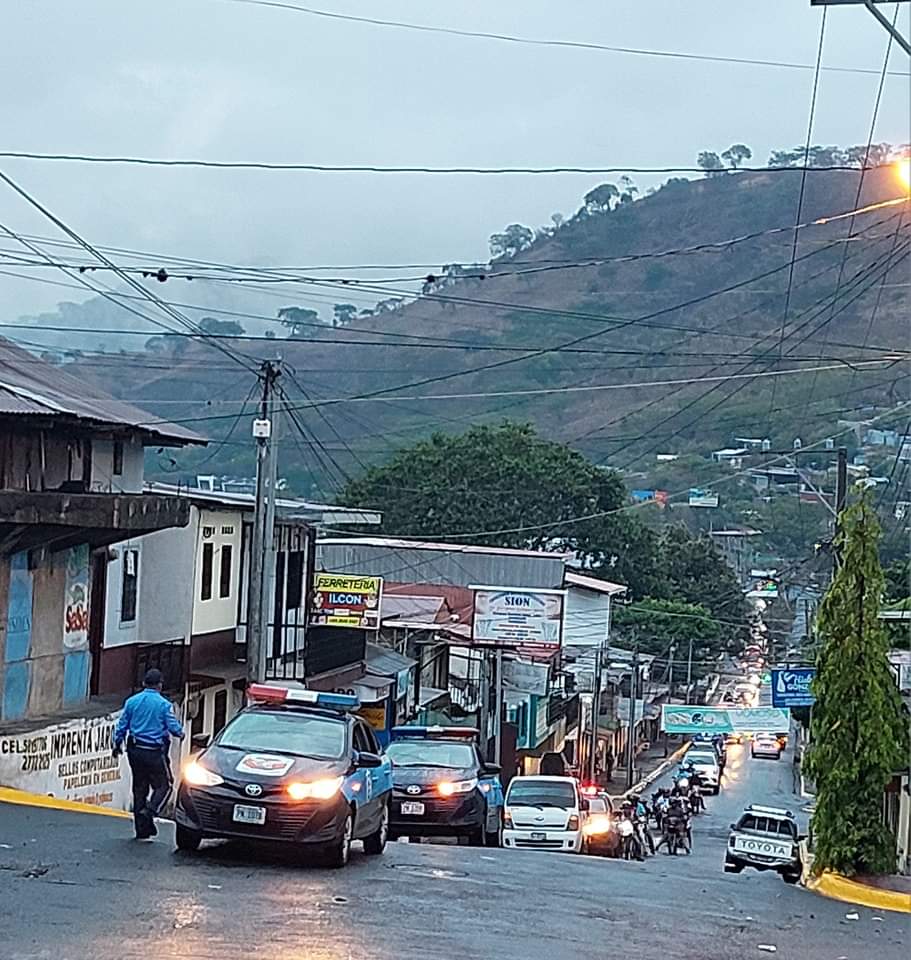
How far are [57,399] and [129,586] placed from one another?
7558mm

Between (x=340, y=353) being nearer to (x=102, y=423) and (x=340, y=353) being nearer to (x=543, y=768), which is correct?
(x=543, y=768)

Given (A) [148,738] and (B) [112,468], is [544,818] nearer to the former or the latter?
(B) [112,468]

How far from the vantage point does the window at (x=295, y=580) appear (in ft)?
133

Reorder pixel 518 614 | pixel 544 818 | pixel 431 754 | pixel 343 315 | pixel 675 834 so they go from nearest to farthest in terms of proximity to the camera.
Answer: pixel 431 754 < pixel 544 818 < pixel 675 834 < pixel 518 614 < pixel 343 315

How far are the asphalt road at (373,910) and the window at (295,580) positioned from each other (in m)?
23.0

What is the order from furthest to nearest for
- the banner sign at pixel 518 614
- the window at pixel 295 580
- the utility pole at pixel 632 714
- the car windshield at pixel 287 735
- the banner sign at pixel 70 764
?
the utility pole at pixel 632 714 < the banner sign at pixel 518 614 < the window at pixel 295 580 < the banner sign at pixel 70 764 < the car windshield at pixel 287 735

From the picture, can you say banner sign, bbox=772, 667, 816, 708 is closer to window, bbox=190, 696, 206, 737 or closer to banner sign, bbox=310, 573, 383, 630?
window, bbox=190, 696, 206, 737

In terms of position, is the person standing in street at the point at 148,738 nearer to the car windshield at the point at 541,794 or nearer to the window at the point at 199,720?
the car windshield at the point at 541,794

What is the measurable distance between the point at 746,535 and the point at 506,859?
5724 cm

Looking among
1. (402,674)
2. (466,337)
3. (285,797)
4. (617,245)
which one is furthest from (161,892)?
(617,245)

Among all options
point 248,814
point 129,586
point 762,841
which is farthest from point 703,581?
point 248,814

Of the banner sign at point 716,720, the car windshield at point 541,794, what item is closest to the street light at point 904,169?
the car windshield at point 541,794

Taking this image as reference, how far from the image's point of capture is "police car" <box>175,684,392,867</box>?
14.2 meters

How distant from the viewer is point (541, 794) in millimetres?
29047
